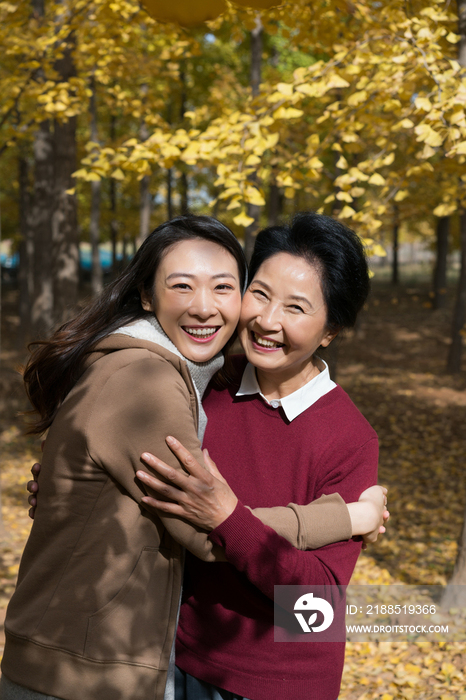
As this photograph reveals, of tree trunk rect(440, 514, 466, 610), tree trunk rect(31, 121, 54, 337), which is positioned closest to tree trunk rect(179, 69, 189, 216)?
tree trunk rect(31, 121, 54, 337)

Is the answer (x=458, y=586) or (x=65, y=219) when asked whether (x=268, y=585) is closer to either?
(x=458, y=586)

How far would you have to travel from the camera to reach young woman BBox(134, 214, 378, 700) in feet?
6.00

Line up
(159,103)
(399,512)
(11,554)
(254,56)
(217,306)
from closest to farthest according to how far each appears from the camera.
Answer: (217,306), (11,554), (399,512), (159,103), (254,56)

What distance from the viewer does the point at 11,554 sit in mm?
5609

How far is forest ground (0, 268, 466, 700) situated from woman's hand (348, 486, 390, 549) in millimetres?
1265

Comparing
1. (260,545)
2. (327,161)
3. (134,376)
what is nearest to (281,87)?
(134,376)

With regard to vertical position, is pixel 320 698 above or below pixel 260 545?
below

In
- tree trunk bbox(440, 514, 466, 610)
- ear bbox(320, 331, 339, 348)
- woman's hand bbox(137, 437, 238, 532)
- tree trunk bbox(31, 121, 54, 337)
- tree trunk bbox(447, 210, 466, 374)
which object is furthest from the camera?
tree trunk bbox(447, 210, 466, 374)

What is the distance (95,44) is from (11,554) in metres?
4.90

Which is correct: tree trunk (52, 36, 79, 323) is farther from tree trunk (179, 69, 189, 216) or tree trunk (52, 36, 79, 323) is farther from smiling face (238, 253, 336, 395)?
tree trunk (179, 69, 189, 216)

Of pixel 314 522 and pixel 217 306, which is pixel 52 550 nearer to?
pixel 314 522

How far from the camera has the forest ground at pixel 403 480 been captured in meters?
3.98

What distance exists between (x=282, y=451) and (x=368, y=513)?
32 cm

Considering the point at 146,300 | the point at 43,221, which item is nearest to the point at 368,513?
the point at 146,300
